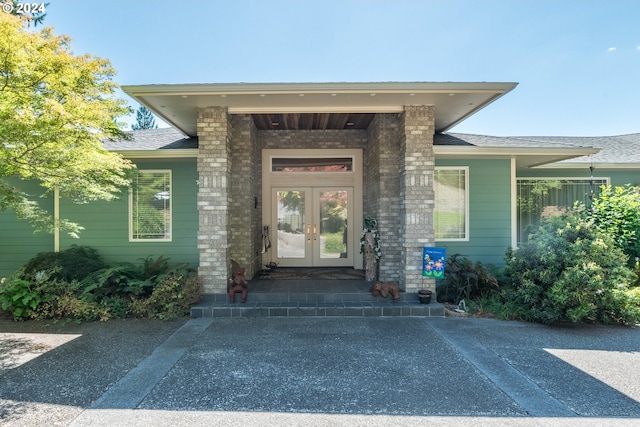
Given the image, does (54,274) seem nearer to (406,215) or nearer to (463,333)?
(406,215)

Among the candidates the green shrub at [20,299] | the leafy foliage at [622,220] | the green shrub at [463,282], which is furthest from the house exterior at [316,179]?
the green shrub at [20,299]

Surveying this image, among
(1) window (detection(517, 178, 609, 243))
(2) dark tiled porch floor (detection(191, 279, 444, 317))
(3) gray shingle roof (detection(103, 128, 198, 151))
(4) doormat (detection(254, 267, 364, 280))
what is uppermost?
(3) gray shingle roof (detection(103, 128, 198, 151))

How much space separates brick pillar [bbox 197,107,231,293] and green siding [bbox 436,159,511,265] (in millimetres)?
4372

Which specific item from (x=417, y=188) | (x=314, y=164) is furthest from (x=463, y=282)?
(x=314, y=164)

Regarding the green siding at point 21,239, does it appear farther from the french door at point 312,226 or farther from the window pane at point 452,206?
the window pane at point 452,206

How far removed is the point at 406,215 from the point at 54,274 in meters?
6.41

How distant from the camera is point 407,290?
5914 mm

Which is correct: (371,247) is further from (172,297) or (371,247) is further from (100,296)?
(100,296)

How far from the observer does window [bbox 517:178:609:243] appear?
27.1 feet

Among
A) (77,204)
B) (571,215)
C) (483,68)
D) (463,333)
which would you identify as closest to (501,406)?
(463,333)

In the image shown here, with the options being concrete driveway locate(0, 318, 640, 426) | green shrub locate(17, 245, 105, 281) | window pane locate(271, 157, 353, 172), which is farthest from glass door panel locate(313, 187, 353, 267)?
green shrub locate(17, 245, 105, 281)

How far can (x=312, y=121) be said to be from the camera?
297 inches

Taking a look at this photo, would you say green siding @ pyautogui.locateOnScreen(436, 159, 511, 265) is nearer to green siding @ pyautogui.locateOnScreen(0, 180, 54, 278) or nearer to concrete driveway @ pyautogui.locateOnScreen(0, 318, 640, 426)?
concrete driveway @ pyautogui.locateOnScreen(0, 318, 640, 426)

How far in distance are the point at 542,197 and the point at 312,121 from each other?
5973 mm
